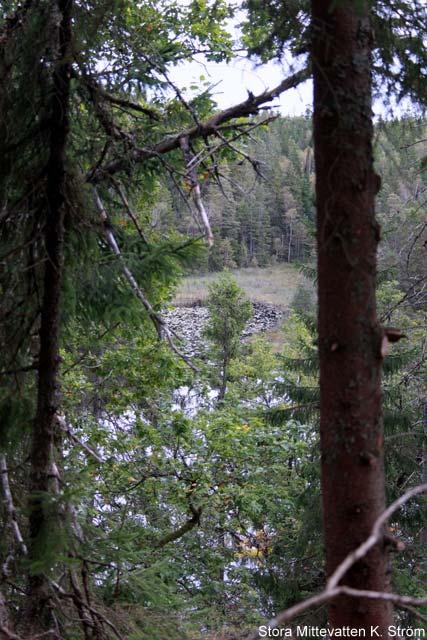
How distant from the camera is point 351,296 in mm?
1909

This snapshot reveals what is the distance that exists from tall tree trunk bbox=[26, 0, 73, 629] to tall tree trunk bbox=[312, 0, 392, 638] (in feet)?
4.25

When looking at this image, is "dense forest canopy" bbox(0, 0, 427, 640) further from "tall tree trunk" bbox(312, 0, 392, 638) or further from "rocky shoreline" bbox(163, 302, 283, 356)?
"rocky shoreline" bbox(163, 302, 283, 356)

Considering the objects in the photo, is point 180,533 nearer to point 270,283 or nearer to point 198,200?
point 198,200

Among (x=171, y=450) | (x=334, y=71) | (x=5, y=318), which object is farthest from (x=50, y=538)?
(x=171, y=450)

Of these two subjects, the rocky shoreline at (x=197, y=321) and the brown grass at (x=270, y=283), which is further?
the brown grass at (x=270, y=283)

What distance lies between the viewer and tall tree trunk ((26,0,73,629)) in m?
2.63

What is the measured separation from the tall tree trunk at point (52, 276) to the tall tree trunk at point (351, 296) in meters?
1.30

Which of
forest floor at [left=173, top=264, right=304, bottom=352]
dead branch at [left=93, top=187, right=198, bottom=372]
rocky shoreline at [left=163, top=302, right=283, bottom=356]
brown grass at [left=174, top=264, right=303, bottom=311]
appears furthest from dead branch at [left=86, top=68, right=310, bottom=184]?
brown grass at [left=174, top=264, right=303, bottom=311]

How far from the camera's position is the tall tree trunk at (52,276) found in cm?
263

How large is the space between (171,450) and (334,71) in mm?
7106

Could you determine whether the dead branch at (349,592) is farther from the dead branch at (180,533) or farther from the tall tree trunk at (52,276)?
the dead branch at (180,533)

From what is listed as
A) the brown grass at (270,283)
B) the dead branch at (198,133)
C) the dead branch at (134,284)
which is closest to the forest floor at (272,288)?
the brown grass at (270,283)

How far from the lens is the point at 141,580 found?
9.75ft

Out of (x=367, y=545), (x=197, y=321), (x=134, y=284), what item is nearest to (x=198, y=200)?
(x=134, y=284)
